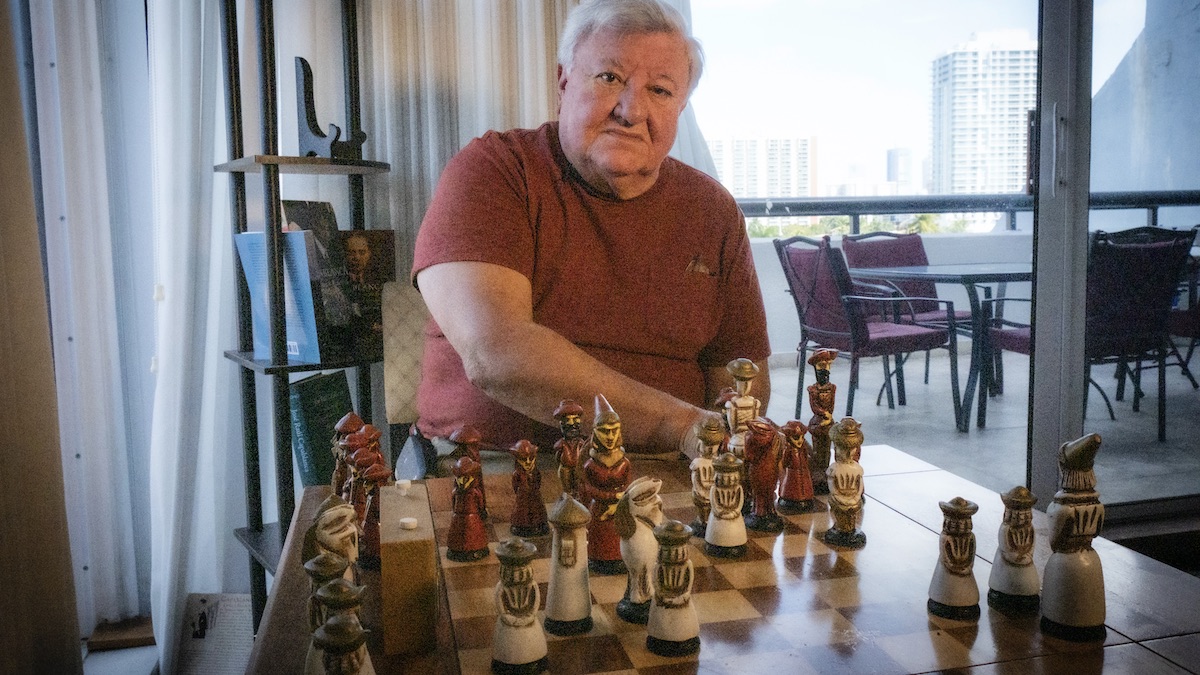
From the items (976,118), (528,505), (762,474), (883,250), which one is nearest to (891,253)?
(883,250)

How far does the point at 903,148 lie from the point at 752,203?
3460 millimetres

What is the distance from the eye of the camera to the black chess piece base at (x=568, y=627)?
0.85 m

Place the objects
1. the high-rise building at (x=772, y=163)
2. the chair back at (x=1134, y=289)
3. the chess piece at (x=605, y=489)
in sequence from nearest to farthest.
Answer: the chess piece at (x=605, y=489), the chair back at (x=1134, y=289), the high-rise building at (x=772, y=163)

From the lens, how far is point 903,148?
24.0ft

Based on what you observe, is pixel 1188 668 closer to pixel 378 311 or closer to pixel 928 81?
pixel 378 311

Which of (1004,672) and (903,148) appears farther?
(903,148)

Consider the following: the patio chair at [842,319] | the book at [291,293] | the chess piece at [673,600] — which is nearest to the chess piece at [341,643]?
the chess piece at [673,600]

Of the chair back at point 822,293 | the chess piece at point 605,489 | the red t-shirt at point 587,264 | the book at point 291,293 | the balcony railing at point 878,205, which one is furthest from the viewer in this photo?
the balcony railing at point 878,205

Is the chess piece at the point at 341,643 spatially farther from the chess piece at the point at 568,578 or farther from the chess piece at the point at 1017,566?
the chess piece at the point at 1017,566

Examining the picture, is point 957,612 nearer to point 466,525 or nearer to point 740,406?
point 740,406

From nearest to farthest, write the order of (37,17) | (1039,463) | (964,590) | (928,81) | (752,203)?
(964,590) < (37,17) < (1039,463) < (752,203) < (928,81)

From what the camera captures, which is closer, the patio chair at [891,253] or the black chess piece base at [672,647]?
the black chess piece base at [672,647]

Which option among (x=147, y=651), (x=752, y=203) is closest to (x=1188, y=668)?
(x=147, y=651)

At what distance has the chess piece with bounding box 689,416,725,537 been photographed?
110 cm
